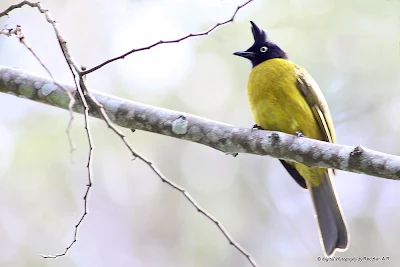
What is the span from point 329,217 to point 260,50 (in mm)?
1280

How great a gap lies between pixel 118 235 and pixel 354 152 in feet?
14.4

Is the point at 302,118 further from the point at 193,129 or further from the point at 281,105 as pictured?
the point at 193,129

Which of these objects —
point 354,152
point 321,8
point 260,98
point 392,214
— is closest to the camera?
point 354,152

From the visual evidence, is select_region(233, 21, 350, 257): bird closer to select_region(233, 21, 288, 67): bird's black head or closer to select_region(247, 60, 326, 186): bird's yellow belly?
select_region(247, 60, 326, 186): bird's yellow belly

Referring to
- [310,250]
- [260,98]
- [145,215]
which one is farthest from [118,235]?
[260,98]

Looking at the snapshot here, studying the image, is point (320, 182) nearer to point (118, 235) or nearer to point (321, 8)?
point (321, 8)

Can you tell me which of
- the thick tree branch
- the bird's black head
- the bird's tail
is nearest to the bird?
the bird's tail

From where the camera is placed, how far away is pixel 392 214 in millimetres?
6453

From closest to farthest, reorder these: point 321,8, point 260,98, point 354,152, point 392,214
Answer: point 354,152 < point 260,98 < point 321,8 < point 392,214

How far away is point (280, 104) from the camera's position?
3.65m

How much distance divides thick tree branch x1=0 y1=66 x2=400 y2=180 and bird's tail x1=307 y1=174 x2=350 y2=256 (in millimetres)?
1041

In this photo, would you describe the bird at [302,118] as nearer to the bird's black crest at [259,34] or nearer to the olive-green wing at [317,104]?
the olive-green wing at [317,104]

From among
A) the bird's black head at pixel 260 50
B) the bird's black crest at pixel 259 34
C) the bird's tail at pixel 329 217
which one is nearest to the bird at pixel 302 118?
the bird's tail at pixel 329 217

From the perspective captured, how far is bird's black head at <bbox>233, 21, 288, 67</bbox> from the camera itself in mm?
4191
